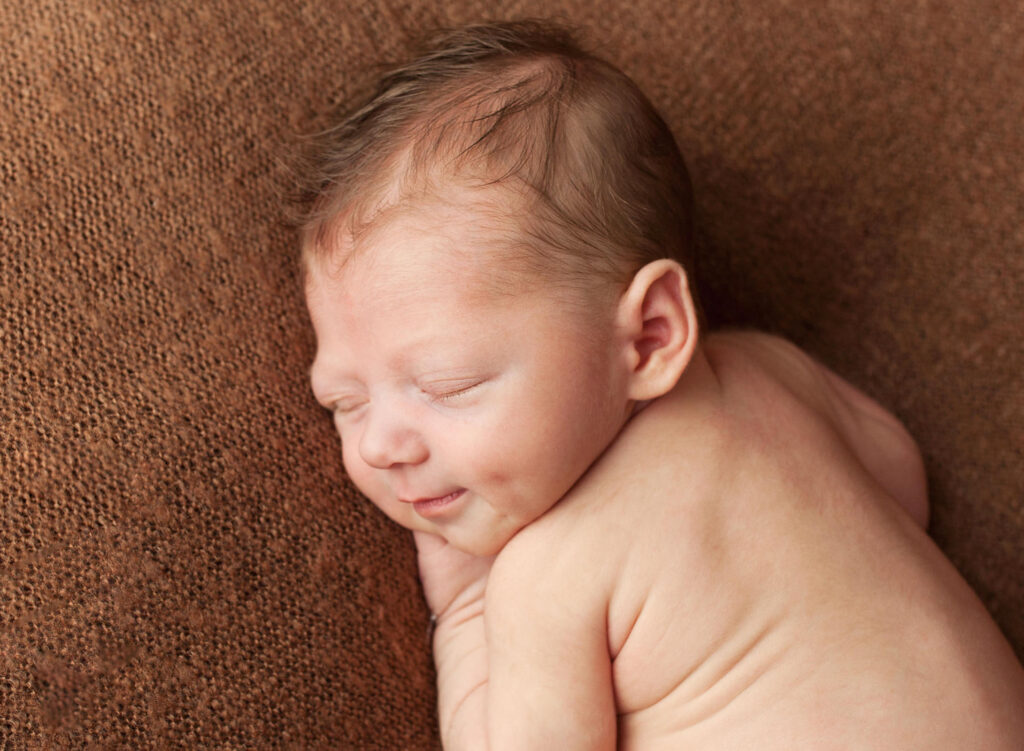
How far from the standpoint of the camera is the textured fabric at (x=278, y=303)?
975 millimetres

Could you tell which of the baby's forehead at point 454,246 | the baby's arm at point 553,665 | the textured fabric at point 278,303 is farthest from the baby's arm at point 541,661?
the baby's forehead at point 454,246

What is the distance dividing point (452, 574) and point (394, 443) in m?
0.25

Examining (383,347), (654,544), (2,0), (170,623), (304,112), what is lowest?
(170,623)

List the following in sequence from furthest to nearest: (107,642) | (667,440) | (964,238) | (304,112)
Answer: (964,238), (304,112), (667,440), (107,642)

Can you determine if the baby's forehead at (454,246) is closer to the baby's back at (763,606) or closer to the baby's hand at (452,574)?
the baby's back at (763,606)

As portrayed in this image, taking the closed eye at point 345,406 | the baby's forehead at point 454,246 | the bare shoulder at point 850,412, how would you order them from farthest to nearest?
the bare shoulder at point 850,412
the closed eye at point 345,406
the baby's forehead at point 454,246

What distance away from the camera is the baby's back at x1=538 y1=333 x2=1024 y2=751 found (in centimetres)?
99

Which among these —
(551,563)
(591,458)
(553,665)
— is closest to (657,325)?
(591,458)

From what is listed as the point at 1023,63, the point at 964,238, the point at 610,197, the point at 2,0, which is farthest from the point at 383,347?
the point at 1023,63

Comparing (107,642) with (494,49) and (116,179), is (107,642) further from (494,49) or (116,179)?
(494,49)

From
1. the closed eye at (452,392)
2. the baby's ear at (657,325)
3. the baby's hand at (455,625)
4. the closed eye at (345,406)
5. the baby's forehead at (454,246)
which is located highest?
the baby's forehead at (454,246)

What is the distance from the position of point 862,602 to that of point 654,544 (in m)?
0.23

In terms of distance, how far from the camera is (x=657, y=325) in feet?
3.41

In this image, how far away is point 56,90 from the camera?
110 cm
